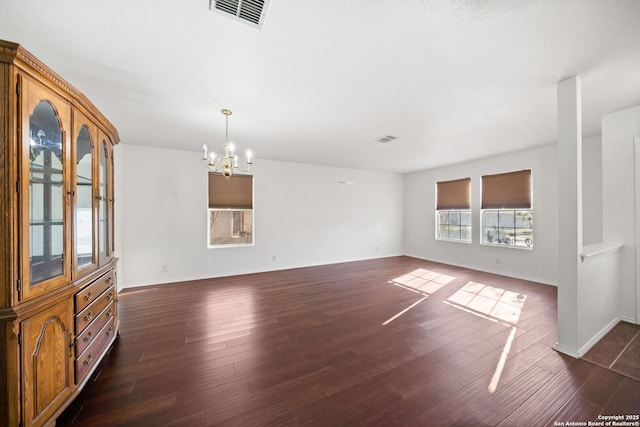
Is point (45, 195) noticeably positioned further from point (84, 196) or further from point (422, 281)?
point (422, 281)

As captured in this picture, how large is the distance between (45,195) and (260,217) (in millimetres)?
4069

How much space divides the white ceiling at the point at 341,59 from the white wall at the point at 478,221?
1.28m

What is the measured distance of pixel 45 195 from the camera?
1559 mm

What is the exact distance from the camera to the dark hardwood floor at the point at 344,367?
1.62 meters

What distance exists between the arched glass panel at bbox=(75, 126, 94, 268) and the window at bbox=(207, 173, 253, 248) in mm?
3152

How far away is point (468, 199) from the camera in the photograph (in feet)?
19.5

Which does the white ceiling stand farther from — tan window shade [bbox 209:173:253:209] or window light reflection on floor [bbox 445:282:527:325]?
window light reflection on floor [bbox 445:282:527:325]

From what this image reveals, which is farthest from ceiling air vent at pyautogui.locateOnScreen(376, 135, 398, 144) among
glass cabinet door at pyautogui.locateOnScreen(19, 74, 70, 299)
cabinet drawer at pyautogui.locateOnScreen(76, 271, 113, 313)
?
cabinet drawer at pyautogui.locateOnScreen(76, 271, 113, 313)

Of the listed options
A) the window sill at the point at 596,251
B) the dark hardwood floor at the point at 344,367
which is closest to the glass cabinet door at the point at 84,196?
the dark hardwood floor at the point at 344,367

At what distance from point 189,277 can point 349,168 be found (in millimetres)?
4853

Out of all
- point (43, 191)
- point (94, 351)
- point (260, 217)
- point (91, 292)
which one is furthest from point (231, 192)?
point (43, 191)

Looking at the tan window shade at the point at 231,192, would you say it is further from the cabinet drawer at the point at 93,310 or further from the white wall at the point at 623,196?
the white wall at the point at 623,196

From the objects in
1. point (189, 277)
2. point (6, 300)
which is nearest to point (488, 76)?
point (6, 300)

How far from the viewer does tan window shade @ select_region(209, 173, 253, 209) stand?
5.17m
